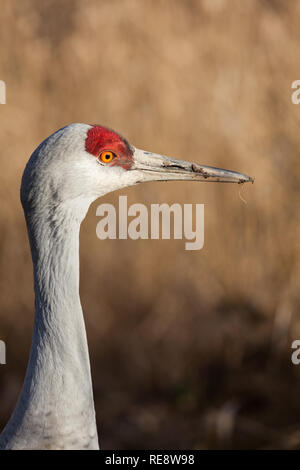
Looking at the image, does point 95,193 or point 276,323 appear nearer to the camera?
point 95,193

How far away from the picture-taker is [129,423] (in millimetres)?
2680

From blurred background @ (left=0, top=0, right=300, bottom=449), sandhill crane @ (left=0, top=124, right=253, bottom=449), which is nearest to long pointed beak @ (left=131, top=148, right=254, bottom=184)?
sandhill crane @ (left=0, top=124, right=253, bottom=449)

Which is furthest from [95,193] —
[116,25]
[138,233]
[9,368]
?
[9,368]

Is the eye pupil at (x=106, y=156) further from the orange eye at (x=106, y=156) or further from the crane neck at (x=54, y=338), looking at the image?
the crane neck at (x=54, y=338)

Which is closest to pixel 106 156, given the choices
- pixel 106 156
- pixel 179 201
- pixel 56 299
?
pixel 106 156

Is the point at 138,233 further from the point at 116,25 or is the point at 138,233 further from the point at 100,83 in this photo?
the point at 116,25

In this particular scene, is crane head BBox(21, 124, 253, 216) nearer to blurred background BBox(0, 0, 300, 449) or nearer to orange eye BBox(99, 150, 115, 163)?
orange eye BBox(99, 150, 115, 163)

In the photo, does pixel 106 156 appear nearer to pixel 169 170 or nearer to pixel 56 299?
pixel 169 170

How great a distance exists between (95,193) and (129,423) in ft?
5.30

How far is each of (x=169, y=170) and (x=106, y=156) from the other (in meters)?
0.18

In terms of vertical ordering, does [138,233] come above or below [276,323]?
above

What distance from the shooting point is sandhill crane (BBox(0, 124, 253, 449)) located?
4.26 ft

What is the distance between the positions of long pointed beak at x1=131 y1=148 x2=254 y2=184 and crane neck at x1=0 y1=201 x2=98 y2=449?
0.24 meters

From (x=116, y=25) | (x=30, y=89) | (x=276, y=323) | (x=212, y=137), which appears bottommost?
(x=276, y=323)
